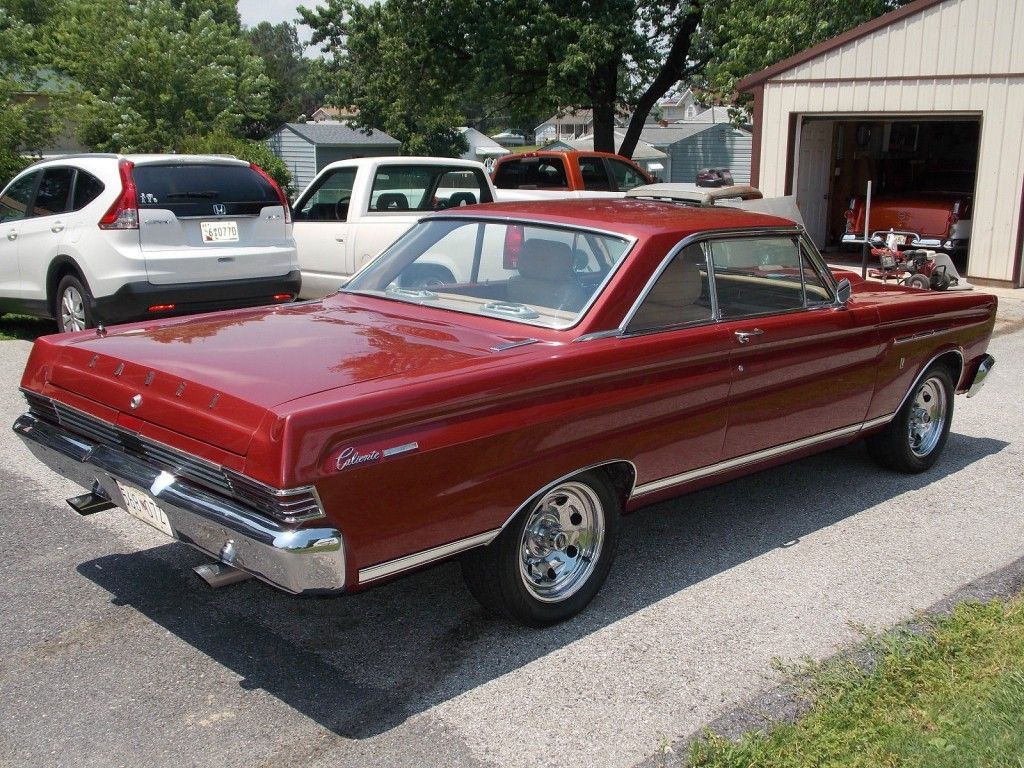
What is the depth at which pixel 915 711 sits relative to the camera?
3523 millimetres

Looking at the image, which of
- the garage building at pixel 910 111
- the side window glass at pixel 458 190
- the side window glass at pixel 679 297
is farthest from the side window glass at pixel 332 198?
the garage building at pixel 910 111

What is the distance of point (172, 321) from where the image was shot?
4.72 metres

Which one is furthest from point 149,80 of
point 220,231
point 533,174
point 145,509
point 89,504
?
point 145,509

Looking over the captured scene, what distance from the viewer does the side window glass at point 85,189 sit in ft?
28.2

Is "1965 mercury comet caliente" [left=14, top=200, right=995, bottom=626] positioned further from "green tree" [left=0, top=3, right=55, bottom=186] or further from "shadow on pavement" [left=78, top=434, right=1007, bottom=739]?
"green tree" [left=0, top=3, right=55, bottom=186]

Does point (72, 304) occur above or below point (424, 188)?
below

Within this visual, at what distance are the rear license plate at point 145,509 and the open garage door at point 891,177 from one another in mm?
13159

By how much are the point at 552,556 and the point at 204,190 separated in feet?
19.4

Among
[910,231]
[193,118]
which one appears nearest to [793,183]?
[910,231]

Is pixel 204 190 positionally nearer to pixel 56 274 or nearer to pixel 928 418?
pixel 56 274

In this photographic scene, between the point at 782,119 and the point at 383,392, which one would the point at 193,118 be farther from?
the point at 383,392

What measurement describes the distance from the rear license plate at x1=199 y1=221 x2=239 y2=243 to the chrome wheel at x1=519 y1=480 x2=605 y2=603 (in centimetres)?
559

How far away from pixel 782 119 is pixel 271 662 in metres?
14.0

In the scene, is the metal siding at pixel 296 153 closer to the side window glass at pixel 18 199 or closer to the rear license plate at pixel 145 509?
the side window glass at pixel 18 199
